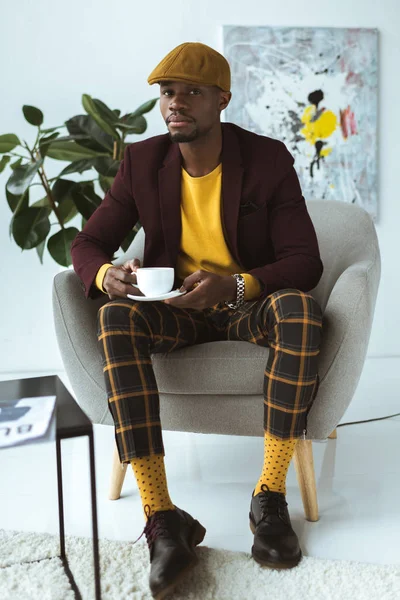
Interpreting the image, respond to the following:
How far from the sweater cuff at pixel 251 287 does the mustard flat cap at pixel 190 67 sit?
48 centimetres

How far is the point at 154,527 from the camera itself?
55.6 inches

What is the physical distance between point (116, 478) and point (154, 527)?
415 millimetres

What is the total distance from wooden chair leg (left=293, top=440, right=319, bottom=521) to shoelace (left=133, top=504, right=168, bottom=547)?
39 centimetres

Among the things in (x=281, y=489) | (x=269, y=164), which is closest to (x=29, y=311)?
(x=269, y=164)

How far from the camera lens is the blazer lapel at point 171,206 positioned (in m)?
1.79

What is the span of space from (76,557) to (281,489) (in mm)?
457

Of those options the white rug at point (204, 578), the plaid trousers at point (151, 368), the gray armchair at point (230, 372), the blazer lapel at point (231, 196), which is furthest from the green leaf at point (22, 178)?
the white rug at point (204, 578)

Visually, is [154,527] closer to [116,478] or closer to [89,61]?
[116,478]

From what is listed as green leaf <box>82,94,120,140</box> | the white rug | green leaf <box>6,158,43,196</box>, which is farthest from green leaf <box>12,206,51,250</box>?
the white rug

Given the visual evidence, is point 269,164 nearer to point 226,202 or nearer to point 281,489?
point 226,202

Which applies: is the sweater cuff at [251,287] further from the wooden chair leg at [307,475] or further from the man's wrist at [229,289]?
the wooden chair leg at [307,475]

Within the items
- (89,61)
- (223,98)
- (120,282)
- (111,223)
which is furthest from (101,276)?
A: (89,61)

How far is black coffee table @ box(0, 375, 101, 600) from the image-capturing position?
1063 mm

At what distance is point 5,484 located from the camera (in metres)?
2.00
